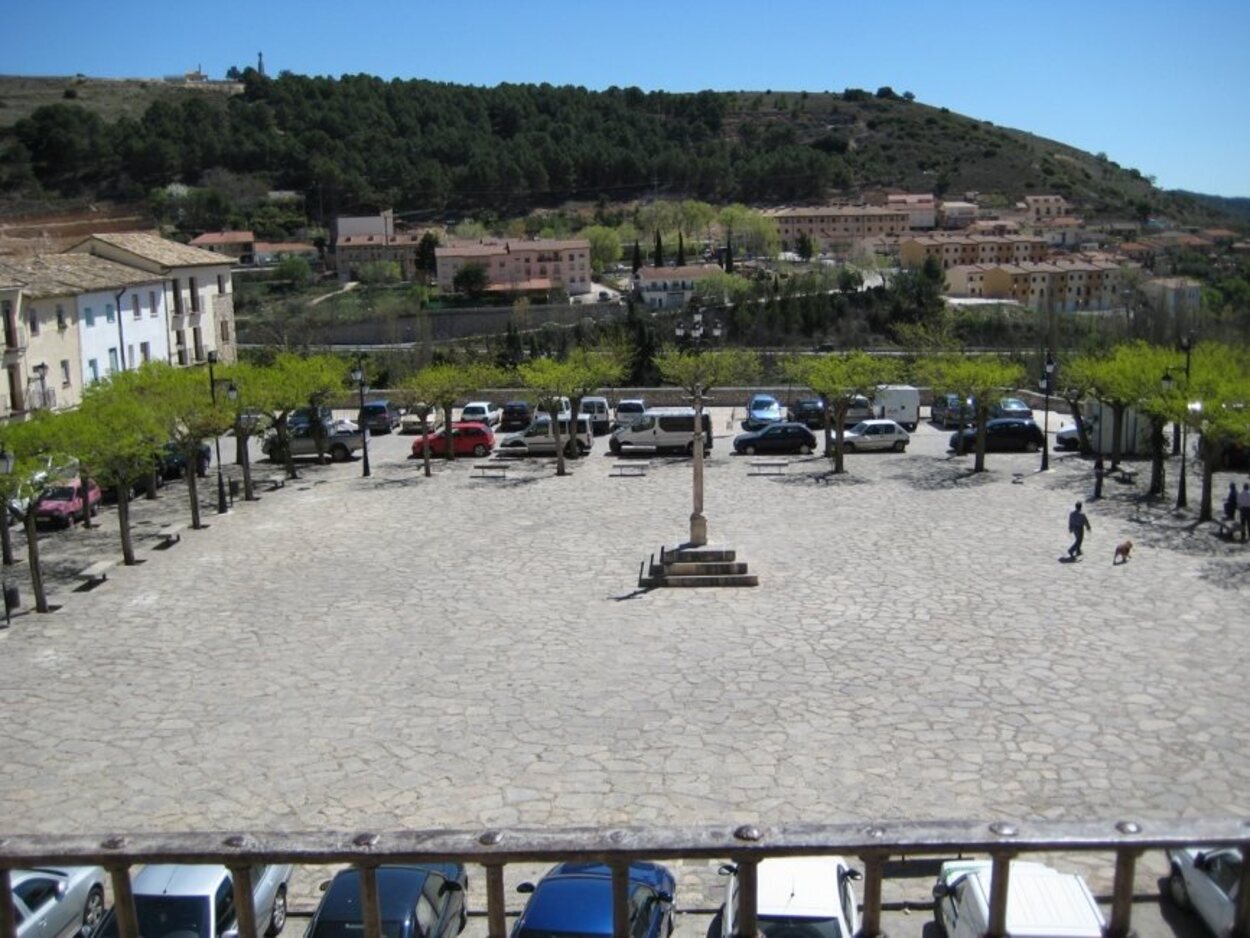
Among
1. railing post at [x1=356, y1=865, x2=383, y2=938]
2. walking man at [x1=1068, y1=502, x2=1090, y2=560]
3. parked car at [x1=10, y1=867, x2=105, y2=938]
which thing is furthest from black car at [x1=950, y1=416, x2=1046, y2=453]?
railing post at [x1=356, y1=865, x2=383, y2=938]

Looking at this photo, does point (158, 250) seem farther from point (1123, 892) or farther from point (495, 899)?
point (1123, 892)

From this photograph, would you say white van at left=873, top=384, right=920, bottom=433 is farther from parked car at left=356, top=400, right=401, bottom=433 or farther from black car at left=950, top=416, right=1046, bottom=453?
parked car at left=356, top=400, right=401, bottom=433

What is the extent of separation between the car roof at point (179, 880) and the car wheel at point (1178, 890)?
347 inches

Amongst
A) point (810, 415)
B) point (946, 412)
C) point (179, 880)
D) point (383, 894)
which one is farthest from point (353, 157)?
point (383, 894)

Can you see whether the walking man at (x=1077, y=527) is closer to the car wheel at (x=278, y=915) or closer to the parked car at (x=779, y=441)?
the parked car at (x=779, y=441)

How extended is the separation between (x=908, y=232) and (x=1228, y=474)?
143926 millimetres

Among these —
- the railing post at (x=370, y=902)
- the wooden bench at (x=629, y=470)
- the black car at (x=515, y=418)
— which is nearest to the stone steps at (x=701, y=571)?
the wooden bench at (x=629, y=470)

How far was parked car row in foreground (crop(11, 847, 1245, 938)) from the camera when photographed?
9.58 metres

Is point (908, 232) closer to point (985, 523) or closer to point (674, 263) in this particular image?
point (674, 263)

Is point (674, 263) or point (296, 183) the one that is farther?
point (296, 183)

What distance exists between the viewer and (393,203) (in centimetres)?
15788

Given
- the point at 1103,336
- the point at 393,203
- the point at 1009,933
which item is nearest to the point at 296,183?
the point at 393,203

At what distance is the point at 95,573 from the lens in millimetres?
24594

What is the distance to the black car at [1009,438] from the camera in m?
37.4
